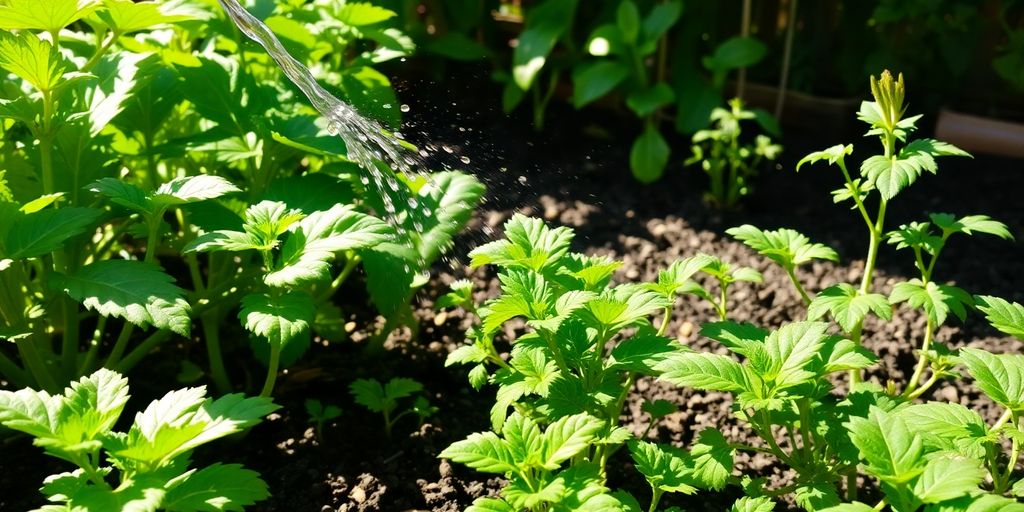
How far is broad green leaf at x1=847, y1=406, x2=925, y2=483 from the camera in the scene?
123cm

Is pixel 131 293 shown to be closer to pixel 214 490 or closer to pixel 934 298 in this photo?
pixel 214 490

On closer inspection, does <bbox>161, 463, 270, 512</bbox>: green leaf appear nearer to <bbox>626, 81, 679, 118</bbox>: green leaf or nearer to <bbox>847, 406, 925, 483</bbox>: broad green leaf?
<bbox>847, 406, 925, 483</bbox>: broad green leaf

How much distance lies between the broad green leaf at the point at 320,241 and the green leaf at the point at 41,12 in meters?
0.53

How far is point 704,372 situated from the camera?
1383mm

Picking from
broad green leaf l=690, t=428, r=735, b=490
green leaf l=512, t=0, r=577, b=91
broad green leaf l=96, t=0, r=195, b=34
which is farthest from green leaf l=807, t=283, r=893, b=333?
green leaf l=512, t=0, r=577, b=91

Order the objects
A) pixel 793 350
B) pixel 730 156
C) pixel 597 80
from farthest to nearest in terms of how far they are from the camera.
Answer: pixel 597 80, pixel 730 156, pixel 793 350

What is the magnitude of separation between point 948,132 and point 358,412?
249 centimetres

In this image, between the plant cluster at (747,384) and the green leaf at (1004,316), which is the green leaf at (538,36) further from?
the green leaf at (1004,316)

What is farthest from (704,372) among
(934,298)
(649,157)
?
(649,157)

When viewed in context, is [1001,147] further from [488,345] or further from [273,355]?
[273,355]

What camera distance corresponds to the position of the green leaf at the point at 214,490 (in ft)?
4.20

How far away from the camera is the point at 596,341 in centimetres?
158

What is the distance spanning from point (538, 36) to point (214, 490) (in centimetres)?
243

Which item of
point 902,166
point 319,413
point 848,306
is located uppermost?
point 902,166
